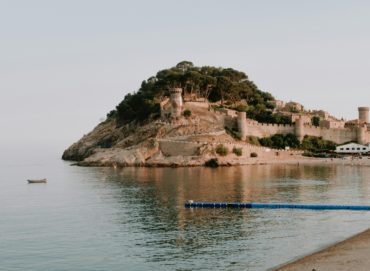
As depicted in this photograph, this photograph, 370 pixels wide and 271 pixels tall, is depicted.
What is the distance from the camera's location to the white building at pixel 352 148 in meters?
69.9

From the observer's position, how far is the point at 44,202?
33875 millimetres

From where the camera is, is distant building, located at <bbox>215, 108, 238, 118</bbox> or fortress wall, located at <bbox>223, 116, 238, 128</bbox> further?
distant building, located at <bbox>215, 108, 238, 118</bbox>

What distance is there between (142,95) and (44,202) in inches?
1895

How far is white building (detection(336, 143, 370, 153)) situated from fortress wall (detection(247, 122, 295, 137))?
8.24 metres

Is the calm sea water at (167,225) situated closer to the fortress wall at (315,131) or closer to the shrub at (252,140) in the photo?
the shrub at (252,140)

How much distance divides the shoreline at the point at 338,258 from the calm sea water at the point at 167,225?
2.61ft

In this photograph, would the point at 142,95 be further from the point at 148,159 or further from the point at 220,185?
the point at 220,185

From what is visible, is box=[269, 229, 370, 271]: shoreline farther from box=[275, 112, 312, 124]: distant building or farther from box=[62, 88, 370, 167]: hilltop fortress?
box=[275, 112, 312, 124]: distant building

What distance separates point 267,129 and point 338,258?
2209 inches

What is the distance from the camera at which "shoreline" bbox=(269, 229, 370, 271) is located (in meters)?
15.8

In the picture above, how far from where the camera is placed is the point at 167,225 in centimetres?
2402

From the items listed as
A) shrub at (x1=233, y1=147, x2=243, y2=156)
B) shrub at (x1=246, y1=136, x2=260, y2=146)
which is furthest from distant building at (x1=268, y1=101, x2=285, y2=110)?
shrub at (x1=233, y1=147, x2=243, y2=156)

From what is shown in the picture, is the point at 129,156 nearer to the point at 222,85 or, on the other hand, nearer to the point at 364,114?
the point at 222,85

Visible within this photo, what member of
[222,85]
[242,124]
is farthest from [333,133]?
[222,85]
